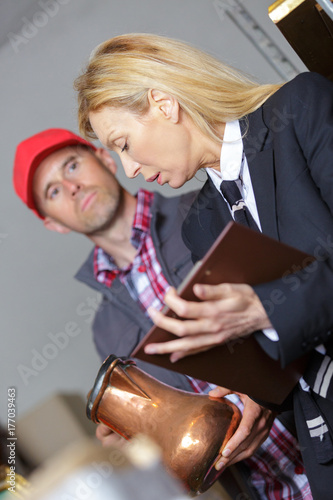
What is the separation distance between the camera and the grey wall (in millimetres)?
1825

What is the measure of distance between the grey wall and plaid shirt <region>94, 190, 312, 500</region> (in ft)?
1.09

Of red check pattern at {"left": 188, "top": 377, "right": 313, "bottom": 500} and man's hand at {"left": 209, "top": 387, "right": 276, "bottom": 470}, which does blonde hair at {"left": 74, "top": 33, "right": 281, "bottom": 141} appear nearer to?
man's hand at {"left": 209, "top": 387, "right": 276, "bottom": 470}

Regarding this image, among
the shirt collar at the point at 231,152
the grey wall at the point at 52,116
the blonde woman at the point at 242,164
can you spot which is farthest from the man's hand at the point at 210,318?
the grey wall at the point at 52,116

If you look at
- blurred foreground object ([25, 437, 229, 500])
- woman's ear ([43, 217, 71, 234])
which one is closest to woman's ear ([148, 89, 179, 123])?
blurred foreground object ([25, 437, 229, 500])

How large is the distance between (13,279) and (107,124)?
1.05m

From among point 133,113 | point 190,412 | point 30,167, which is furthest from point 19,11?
point 190,412

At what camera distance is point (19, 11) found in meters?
1.82

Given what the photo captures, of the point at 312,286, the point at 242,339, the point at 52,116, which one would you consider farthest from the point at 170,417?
the point at 52,116

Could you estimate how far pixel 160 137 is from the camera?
90 centimetres

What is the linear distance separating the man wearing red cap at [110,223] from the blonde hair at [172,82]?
0.62m

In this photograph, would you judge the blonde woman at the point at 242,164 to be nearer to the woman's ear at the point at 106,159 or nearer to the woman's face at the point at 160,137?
the woman's face at the point at 160,137

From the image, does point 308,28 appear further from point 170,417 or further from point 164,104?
point 170,417

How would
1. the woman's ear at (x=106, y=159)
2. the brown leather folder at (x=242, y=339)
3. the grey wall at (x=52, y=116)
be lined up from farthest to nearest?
the grey wall at (x=52, y=116) < the woman's ear at (x=106, y=159) < the brown leather folder at (x=242, y=339)

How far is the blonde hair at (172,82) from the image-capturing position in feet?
2.89
